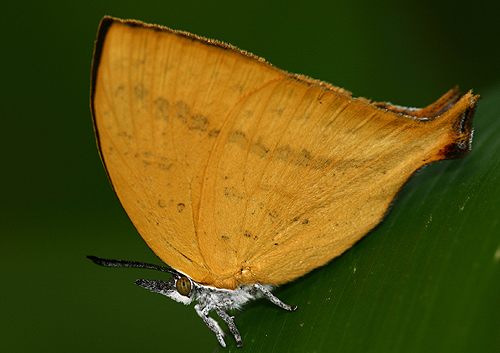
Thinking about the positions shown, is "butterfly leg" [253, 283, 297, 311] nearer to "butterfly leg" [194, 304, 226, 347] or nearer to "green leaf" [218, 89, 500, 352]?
"green leaf" [218, 89, 500, 352]

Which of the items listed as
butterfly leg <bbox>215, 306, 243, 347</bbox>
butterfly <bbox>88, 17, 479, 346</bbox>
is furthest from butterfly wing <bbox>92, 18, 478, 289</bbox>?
butterfly leg <bbox>215, 306, 243, 347</bbox>

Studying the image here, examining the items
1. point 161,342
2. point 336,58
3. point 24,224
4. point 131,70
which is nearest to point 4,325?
point 24,224

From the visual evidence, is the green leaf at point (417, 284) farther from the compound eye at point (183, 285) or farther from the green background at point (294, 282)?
the compound eye at point (183, 285)

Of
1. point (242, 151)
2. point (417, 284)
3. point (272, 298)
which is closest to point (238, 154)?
point (242, 151)

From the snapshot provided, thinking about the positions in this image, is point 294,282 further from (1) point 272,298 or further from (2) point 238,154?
(2) point 238,154

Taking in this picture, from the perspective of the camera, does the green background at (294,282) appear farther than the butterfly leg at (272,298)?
No

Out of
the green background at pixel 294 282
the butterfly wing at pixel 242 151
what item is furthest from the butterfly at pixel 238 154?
the green background at pixel 294 282
